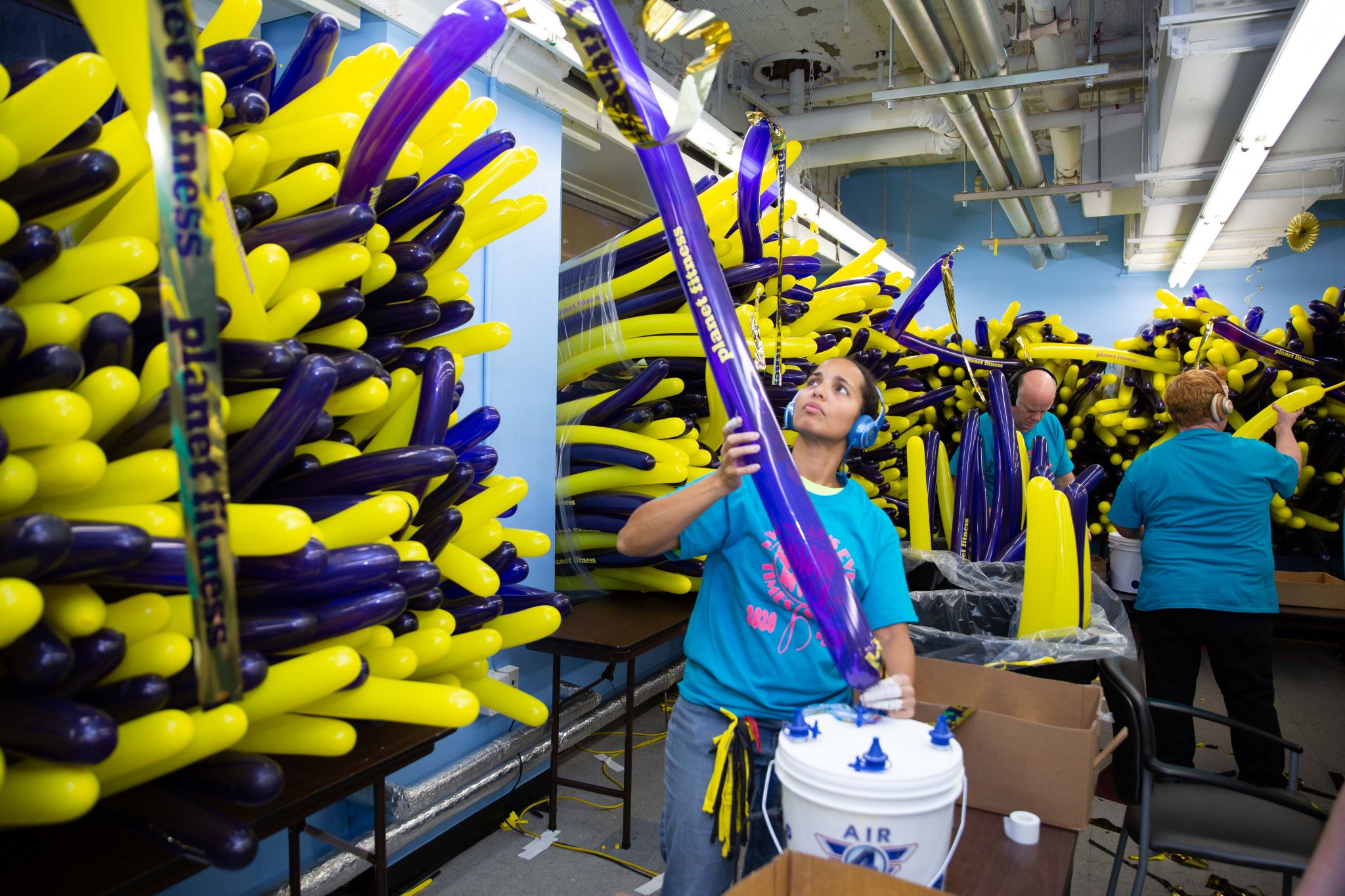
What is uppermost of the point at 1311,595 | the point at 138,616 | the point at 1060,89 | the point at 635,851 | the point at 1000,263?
the point at 1060,89

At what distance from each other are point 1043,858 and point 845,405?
84 centimetres

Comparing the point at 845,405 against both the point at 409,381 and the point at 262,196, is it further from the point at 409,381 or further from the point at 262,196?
the point at 262,196

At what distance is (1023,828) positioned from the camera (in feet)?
4.87

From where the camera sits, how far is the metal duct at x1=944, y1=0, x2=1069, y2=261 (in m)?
4.21

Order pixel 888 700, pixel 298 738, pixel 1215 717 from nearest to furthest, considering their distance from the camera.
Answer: pixel 298 738
pixel 888 700
pixel 1215 717

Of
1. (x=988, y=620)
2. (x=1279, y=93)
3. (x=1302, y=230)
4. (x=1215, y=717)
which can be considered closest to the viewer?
(x=1215, y=717)

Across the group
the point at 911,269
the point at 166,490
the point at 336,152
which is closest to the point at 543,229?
the point at 336,152

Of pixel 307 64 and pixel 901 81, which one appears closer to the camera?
pixel 307 64

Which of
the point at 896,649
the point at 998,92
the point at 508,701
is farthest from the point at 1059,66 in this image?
the point at 508,701

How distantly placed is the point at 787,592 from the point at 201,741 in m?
0.93

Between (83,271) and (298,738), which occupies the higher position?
(83,271)

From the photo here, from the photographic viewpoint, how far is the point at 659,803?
3.05 metres

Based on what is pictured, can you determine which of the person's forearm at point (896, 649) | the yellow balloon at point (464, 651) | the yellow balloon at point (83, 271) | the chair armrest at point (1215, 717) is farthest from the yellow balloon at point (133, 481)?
the chair armrest at point (1215, 717)

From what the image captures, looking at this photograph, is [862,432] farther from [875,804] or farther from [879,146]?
[879,146]
